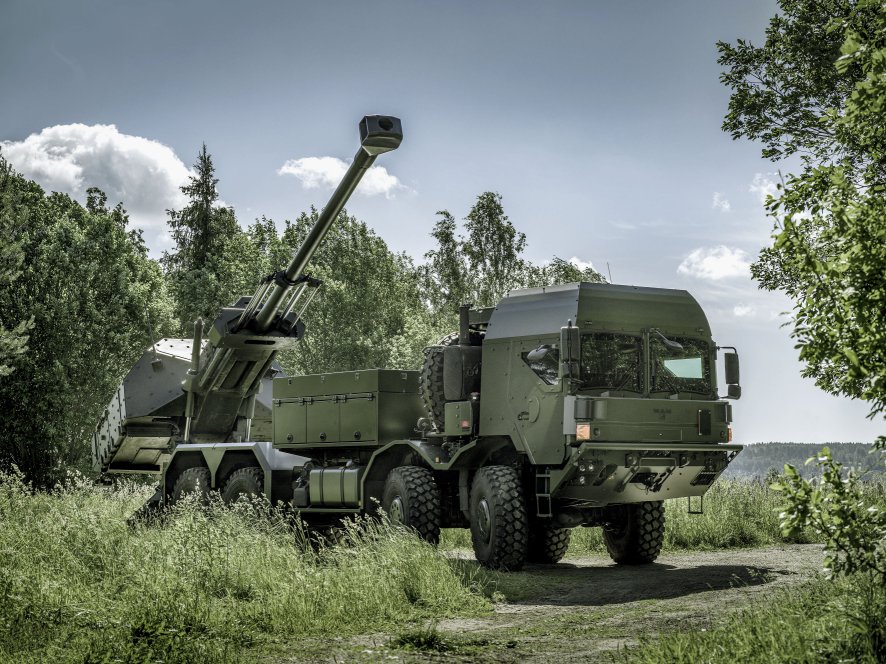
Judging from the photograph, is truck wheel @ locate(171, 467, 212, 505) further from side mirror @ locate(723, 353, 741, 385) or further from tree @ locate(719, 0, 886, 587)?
tree @ locate(719, 0, 886, 587)

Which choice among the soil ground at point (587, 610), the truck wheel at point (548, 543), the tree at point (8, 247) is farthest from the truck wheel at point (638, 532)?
the tree at point (8, 247)

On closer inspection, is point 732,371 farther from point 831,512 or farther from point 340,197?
point 831,512

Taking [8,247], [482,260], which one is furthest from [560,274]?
[8,247]

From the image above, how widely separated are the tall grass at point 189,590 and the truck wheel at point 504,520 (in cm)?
53

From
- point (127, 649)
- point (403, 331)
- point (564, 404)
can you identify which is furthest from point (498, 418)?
point (403, 331)

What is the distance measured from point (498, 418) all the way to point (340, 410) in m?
3.43

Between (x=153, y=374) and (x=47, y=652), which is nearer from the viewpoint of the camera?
(x=47, y=652)

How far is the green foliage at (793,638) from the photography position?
635 cm

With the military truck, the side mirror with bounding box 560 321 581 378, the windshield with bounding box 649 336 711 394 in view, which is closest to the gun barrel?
the military truck

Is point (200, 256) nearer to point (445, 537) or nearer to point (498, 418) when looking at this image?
point (445, 537)

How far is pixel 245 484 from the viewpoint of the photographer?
17.2m

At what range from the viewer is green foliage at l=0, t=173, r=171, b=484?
32.4 metres

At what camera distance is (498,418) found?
13328mm

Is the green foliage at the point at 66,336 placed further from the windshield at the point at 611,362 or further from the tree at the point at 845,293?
the tree at the point at 845,293
